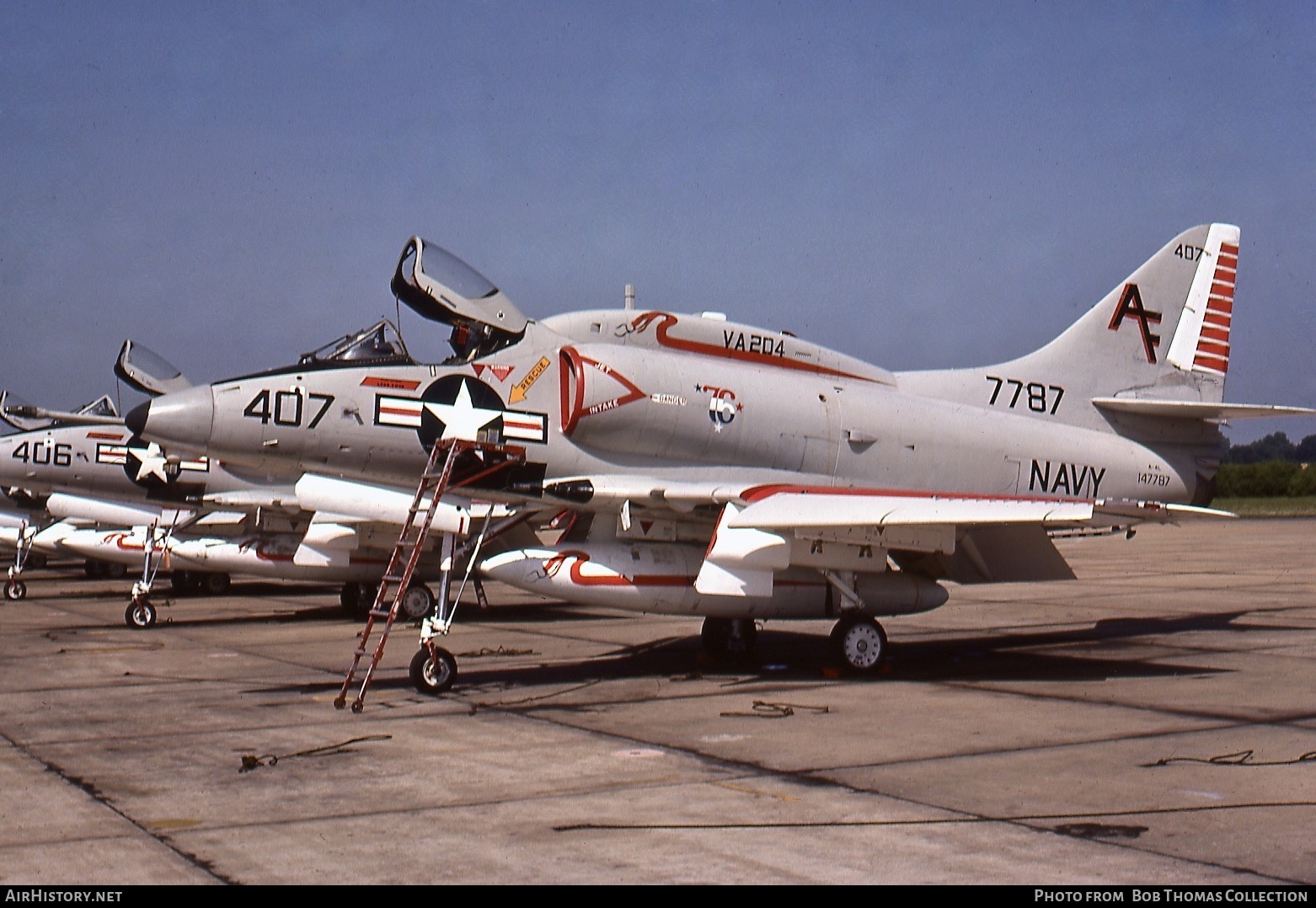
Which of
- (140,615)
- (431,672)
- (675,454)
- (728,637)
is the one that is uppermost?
(675,454)

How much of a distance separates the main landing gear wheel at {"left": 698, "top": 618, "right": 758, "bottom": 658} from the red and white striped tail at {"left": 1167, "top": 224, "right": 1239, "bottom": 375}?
6.54 metres

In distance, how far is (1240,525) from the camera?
47000 millimetres

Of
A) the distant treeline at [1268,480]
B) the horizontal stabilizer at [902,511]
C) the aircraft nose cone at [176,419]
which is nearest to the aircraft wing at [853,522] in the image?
the horizontal stabilizer at [902,511]

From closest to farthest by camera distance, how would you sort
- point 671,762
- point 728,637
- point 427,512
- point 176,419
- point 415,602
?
point 671,762
point 176,419
point 427,512
point 728,637
point 415,602

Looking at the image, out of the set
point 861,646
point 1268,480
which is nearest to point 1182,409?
point 861,646

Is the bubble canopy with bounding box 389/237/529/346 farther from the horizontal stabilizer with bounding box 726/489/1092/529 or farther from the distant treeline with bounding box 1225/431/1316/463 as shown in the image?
the distant treeline with bounding box 1225/431/1316/463

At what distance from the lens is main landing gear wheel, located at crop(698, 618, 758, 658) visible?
515 inches

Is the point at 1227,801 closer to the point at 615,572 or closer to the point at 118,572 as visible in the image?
the point at 615,572

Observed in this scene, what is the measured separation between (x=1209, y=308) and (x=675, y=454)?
7786 mm

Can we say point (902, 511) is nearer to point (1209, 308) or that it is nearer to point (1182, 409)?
point (1182, 409)

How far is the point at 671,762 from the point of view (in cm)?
770

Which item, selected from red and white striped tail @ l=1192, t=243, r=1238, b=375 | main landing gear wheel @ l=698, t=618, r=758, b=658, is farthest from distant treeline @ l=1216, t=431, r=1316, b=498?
main landing gear wheel @ l=698, t=618, r=758, b=658

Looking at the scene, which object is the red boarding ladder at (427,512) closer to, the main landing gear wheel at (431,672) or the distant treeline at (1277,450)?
the main landing gear wheel at (431,672)

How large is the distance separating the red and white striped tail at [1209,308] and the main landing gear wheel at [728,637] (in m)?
6.54
